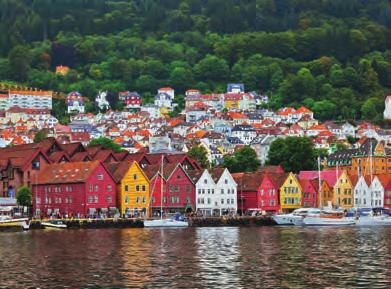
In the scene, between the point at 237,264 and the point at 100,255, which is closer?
the point at 237,264

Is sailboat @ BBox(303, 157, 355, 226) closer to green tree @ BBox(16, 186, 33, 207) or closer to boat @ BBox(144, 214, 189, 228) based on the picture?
boat @ BBox(144, 214, 189, 228)

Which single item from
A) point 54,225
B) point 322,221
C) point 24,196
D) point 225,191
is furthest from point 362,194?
point 54,225

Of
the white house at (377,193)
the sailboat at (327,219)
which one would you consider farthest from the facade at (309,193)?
the sailboat at (327,219)

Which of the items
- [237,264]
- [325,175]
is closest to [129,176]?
[325,175]

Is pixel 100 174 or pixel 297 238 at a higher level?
pixel 100 174

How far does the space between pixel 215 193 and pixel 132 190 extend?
992 centimetres

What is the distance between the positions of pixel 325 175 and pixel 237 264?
70162mm

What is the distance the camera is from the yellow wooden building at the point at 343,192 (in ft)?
374

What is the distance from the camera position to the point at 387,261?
49719 mm

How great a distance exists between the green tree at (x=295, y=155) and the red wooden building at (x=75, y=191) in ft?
118

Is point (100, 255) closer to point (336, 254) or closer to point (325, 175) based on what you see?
point (336, 254)

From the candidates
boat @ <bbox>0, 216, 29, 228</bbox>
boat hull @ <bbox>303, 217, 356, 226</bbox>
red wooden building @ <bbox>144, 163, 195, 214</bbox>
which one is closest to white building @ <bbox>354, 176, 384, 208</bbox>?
boat hull @ <bbox>303, 217, 356, 226</bbox>

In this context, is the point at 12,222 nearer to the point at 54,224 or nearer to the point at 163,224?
the point at 54,224

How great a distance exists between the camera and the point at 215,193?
103 m
